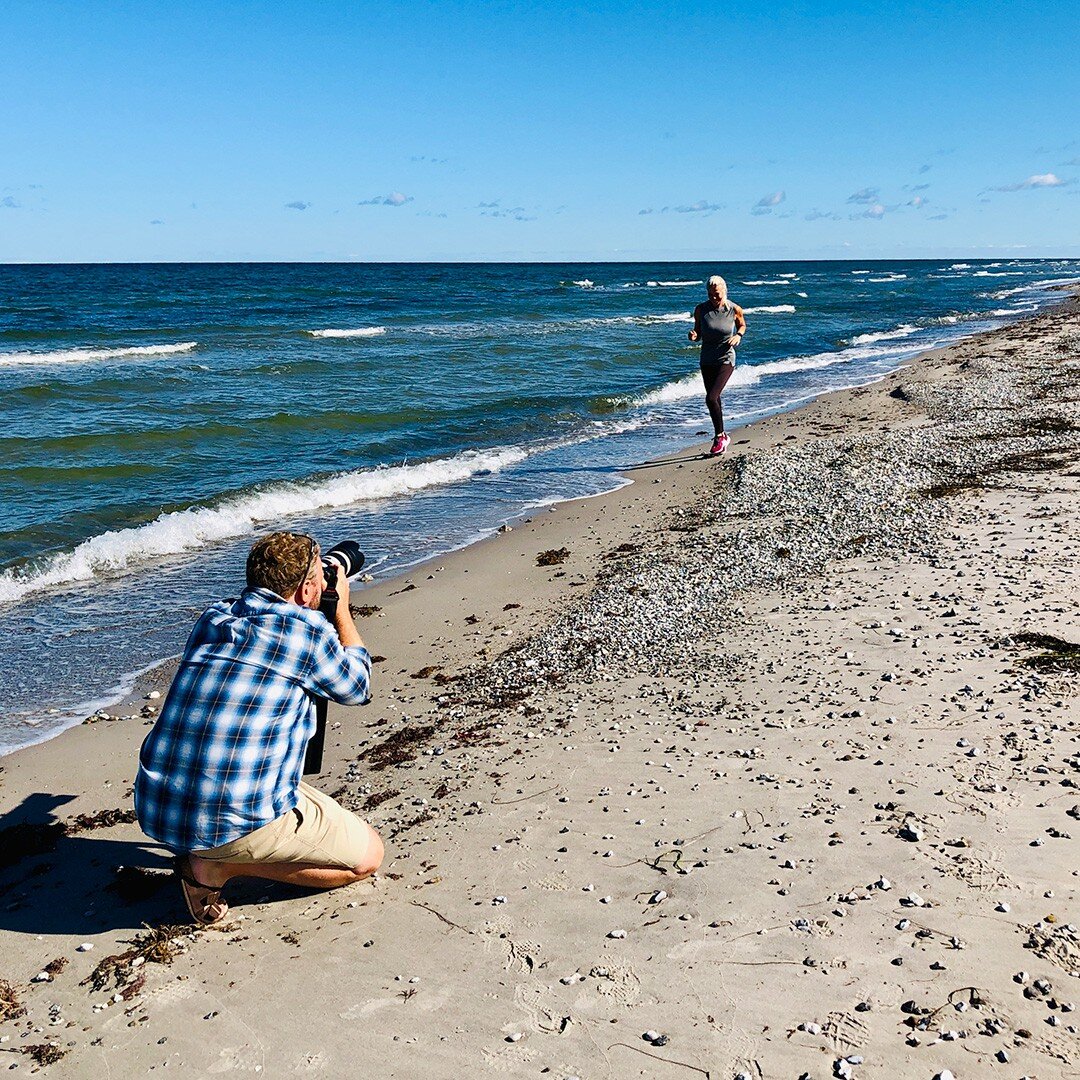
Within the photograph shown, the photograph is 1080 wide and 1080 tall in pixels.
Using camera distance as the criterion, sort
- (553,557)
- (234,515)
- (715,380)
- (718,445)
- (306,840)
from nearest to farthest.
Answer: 1. (306,840)
2. (553,557)
3. (234,515)
4. (715,380)
5. (718,445)

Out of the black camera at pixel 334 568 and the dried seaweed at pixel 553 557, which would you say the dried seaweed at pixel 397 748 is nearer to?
the black camera at pixel 334 568

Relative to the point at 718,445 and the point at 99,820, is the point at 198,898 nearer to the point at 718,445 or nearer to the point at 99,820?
the point at 99,820

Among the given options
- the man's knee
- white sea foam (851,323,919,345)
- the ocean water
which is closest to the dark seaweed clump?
the man's knee

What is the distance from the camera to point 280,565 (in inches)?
146

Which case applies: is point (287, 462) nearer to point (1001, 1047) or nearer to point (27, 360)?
point (1001, 1047)

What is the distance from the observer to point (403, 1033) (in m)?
3.17

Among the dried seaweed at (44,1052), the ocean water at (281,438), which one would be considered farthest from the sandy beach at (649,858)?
the ocean water at (281,438)

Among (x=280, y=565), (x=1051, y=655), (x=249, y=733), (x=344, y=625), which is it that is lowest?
(x=1051, y=655)

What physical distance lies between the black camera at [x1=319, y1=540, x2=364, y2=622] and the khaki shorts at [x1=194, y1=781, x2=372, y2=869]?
2.53ft

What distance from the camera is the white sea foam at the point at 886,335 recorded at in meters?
32.1

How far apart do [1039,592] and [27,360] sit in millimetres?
28762

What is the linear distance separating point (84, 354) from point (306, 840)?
2938 centimetres

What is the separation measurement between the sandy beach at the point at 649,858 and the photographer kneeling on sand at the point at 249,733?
33 cm

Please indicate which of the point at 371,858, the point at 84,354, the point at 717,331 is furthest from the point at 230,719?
the point at 84,354
